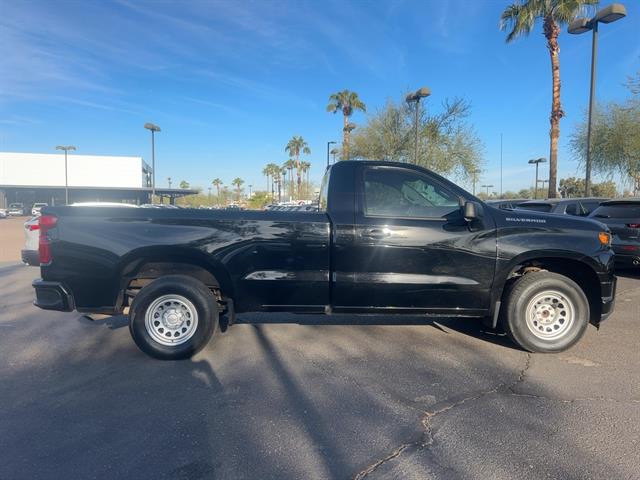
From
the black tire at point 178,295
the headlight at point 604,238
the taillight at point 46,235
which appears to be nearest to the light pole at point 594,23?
the headlight at point 604,238

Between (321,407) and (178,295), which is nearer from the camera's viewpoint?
(321,407)

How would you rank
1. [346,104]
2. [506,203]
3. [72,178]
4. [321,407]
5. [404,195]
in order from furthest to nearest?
1. [72,178]
2. [346,104]
3. [506,203]
4. [404,195]
5. [321,407]

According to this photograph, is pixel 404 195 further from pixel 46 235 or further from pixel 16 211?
pixel 16 211

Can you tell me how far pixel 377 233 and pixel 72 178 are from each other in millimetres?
74421

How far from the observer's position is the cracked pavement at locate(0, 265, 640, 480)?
275 cm

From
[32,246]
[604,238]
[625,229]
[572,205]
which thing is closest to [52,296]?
[32,246]

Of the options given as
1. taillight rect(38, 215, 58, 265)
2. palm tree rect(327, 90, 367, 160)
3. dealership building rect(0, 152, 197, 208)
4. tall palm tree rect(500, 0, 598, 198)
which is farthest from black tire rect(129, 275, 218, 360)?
dealership building rect(0, 152, 197, 208)

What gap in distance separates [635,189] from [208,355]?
23897 millimetres

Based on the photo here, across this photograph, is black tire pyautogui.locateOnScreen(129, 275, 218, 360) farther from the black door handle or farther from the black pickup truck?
the black door handle

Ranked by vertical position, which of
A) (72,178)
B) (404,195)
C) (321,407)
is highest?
(72,178)

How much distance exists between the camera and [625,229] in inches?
327

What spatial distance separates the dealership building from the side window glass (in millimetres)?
61807

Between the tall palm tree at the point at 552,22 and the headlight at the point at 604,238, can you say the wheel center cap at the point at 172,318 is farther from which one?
the tall palm tree at the point at 552,22

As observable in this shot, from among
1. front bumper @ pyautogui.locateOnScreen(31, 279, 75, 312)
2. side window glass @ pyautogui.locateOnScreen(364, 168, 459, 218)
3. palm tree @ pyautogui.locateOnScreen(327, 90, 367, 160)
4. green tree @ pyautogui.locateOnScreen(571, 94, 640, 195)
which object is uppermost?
palm tree @ pyautogui.locateOnScreen(327, 90, 367, 160)
